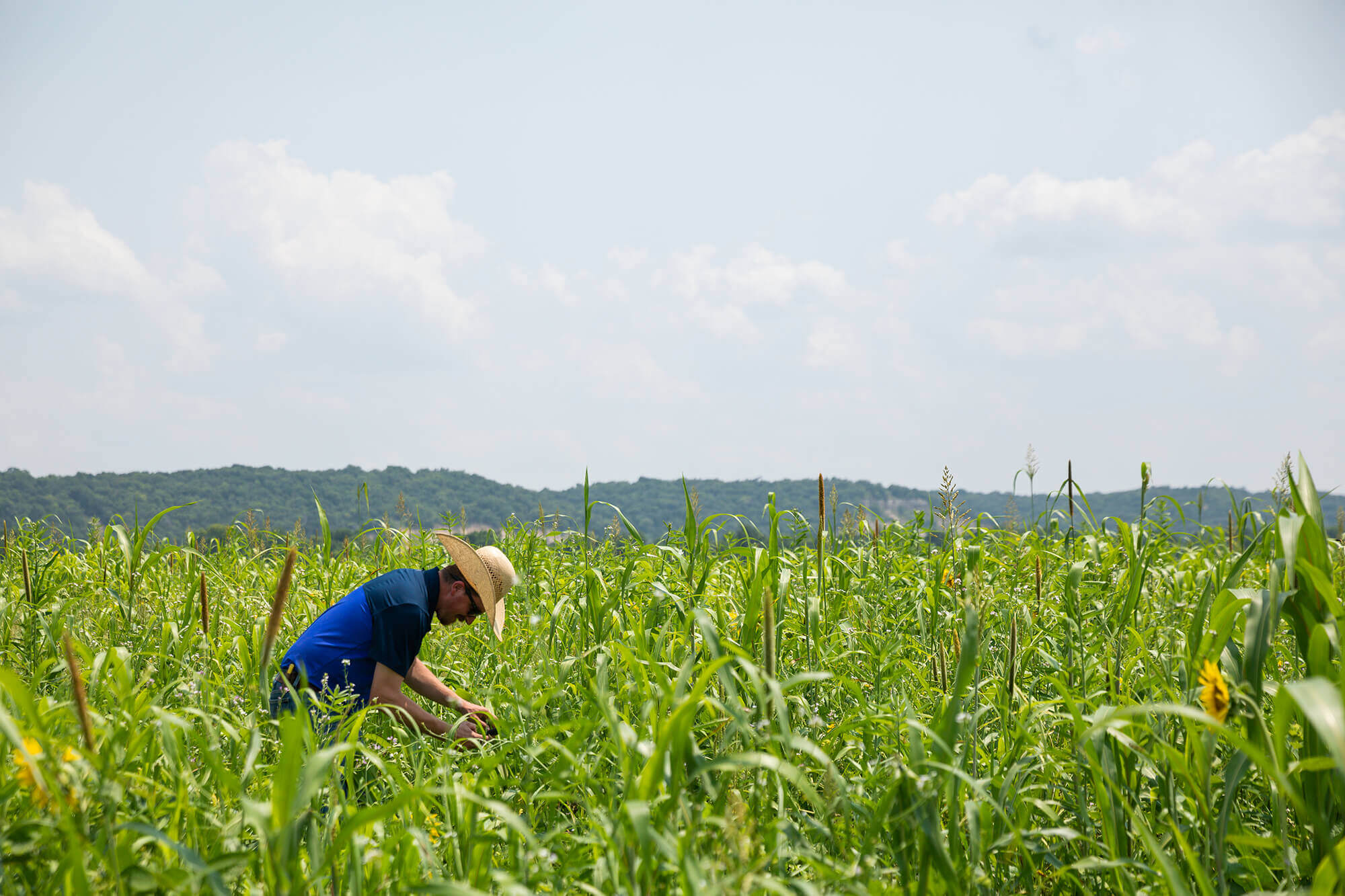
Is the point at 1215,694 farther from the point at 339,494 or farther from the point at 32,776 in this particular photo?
the point at 339,494

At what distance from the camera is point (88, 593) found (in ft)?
16.2

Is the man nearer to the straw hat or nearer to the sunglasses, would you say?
the straw hat

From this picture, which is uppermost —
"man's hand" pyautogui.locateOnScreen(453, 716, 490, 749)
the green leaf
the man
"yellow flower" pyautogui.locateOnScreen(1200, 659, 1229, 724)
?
the green leaf

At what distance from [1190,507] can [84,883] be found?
6.89 metres

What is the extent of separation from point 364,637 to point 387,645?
0.52 feet

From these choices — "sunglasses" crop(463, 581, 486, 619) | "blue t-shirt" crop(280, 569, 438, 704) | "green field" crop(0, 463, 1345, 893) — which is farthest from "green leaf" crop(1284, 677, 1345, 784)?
"sunglasses" crop(463, 581, 486, 619)

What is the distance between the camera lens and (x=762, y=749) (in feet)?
7.61

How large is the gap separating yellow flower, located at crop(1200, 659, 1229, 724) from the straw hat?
2909mm

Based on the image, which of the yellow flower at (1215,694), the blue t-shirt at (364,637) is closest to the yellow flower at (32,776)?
the blue t-shirt at (364,637)

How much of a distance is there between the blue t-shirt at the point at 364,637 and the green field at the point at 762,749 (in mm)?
267

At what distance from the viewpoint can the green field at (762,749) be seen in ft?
5.30

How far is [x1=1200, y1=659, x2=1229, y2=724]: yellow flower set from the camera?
1894 mm

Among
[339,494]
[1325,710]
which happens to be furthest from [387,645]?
[339,494]

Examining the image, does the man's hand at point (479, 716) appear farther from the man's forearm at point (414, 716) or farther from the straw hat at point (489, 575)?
the straw hat at point (489, 575)
